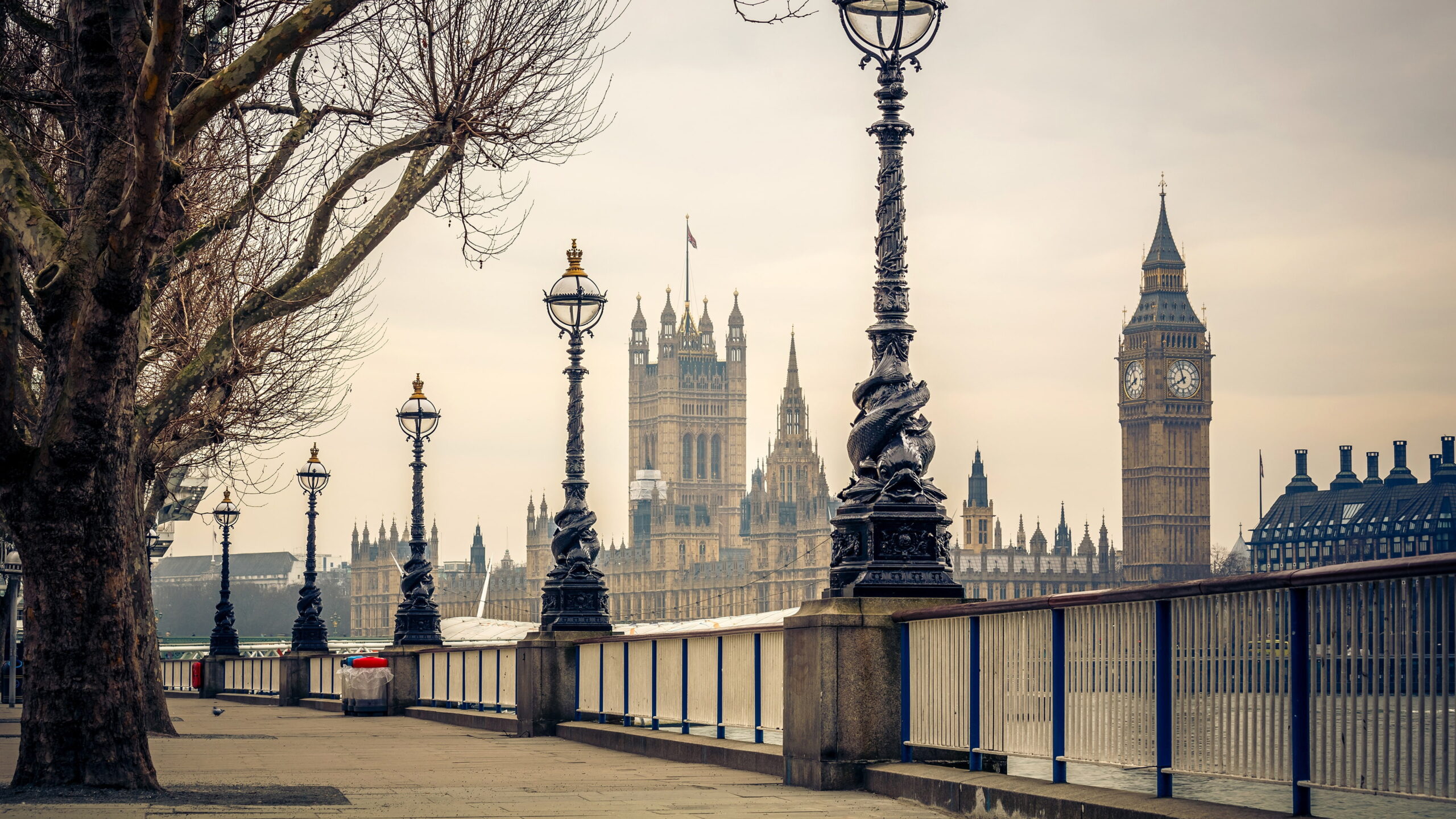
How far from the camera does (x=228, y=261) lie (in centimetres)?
2198

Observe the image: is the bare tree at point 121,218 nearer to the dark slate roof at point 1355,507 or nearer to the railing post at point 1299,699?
the railing post at point 1299,699

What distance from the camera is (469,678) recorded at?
24.4 m

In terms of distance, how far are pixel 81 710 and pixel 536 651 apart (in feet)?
30.1

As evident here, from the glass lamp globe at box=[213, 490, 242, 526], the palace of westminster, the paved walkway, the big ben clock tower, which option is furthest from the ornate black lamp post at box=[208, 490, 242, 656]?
the big ben clock tower

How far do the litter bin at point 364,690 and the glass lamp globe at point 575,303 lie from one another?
8372 mm

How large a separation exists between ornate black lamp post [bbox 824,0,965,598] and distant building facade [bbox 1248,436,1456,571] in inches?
5584

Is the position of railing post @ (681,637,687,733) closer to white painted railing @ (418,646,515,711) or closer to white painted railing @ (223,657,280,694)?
white painted railing @ (418,646,515,711)

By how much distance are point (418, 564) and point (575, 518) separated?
8.66 m

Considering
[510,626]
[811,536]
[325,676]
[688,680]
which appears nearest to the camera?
[688,680]

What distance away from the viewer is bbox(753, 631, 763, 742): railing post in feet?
43.7

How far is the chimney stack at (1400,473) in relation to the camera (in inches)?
6639

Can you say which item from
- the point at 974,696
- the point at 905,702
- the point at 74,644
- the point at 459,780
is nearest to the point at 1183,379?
the point at 459,780

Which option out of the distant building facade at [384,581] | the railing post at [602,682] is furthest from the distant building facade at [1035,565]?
the railing post at [602,682]

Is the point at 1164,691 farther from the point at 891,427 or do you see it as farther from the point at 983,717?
the point at 891,427
